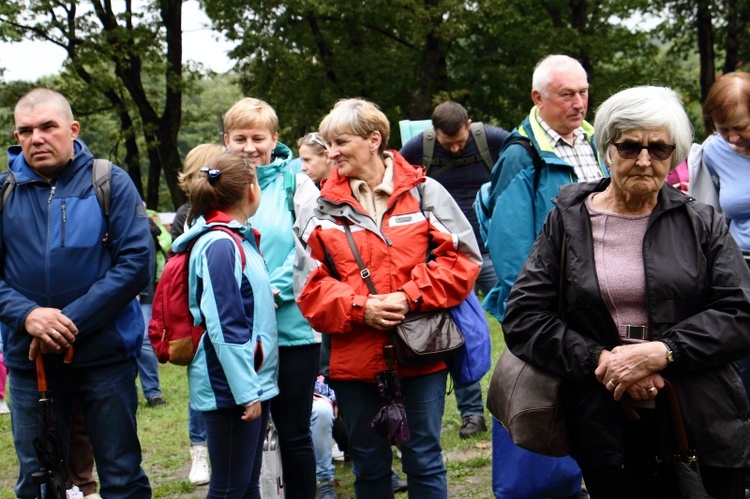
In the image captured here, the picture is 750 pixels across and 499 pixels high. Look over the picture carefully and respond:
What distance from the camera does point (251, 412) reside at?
12.5 ft

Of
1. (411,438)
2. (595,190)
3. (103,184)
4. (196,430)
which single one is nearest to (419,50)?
(196,430)

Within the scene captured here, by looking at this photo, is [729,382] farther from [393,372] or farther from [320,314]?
[320,314]

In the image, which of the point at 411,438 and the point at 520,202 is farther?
the point at 520,202

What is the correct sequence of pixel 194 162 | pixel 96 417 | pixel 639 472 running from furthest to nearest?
pixel 194 162, pixel 96 417, pixel 639 472

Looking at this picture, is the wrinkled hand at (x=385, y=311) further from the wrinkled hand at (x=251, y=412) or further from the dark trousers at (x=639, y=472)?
the dark trousers at (x=639, y=472)

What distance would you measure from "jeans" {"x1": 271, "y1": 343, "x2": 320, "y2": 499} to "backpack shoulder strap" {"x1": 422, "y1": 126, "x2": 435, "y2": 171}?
333 centimetres

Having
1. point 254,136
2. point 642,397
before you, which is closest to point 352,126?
point 254,136

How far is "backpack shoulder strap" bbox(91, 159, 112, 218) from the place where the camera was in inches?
167

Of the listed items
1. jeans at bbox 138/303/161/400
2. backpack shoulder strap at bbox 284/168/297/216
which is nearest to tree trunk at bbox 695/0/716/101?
jeans at bbox 138/303/161/400

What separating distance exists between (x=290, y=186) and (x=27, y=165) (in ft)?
4.14

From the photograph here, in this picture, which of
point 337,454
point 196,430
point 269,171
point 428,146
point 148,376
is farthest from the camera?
point 148,376

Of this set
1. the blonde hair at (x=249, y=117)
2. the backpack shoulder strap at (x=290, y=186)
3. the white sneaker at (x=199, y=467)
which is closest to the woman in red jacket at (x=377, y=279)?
the backpack shoulder strap at (x=290, y=186)

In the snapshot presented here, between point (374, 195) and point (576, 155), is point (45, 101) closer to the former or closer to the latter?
point (374, 195)

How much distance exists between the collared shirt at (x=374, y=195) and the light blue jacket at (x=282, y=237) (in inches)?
10.5
